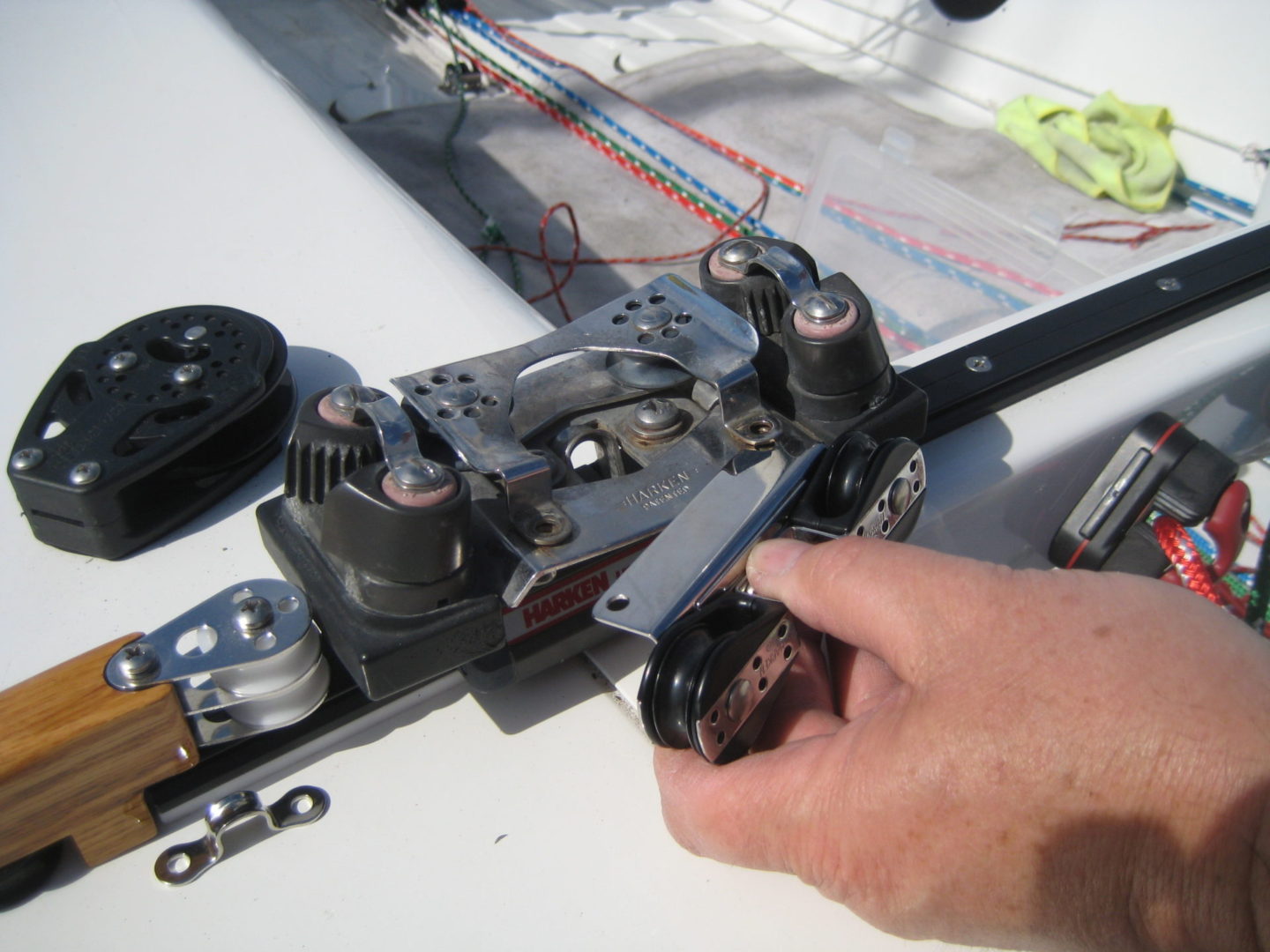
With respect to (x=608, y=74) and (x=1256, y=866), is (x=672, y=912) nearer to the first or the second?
(x=1256, y=866)

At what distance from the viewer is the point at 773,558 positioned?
2.28ft

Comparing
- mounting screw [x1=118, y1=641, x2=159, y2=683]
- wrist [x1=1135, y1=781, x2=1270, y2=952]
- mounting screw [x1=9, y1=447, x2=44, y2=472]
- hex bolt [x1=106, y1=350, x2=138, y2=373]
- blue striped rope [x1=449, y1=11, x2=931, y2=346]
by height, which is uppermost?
wrist [x1=1135, y1=781, x2=1270, y2=952]

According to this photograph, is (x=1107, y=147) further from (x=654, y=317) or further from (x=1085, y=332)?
(x=654, y=317)

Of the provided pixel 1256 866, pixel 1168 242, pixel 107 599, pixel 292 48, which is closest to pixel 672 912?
pixel 1256 866

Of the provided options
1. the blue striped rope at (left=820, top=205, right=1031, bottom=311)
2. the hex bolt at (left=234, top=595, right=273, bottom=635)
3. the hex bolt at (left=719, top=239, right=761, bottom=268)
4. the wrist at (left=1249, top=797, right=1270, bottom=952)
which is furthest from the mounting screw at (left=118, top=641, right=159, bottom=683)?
the blue striped rope at (left=820, top=205, right=1031, bottom=311)

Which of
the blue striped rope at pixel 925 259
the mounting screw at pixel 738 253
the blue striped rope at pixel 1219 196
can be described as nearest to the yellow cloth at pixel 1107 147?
the blue striped rope at pixel 1219 196

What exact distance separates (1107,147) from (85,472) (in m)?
1.99

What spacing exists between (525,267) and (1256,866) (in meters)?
1.72

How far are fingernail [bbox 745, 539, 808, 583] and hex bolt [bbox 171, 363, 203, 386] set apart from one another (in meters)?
0.50

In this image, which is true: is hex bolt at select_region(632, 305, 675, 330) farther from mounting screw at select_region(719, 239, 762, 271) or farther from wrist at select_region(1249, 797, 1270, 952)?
wrist at select_region(1249, 797, 1270, 952)

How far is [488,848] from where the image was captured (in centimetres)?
67

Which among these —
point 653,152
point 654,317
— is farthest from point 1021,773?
point 653,152

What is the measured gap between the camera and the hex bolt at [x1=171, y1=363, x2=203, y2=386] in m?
0.86

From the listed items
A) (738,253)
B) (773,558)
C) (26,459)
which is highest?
(738,253)
